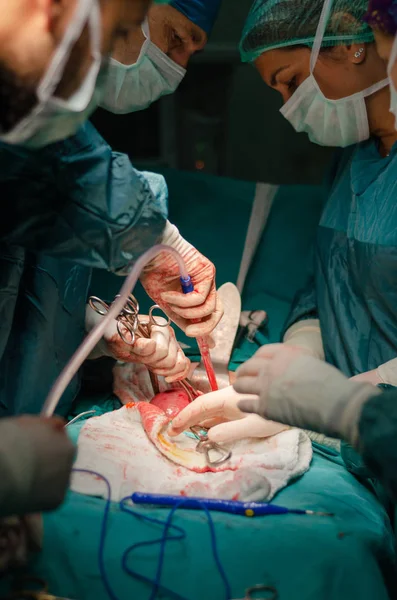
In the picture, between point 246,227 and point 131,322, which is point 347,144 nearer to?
point 246,227

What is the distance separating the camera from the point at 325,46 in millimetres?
2252

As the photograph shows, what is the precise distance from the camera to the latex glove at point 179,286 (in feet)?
6.30

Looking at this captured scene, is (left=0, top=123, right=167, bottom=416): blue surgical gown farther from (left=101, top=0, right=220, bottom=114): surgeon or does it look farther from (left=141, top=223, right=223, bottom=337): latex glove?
(left=101, top=0, right=220, bottom=114): surgeon

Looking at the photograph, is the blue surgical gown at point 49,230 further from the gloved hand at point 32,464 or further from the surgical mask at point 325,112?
the surgical mask at point 325,112

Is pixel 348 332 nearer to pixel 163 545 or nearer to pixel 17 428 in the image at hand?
pixel 163 545

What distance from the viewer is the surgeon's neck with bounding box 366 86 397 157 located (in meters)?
2.30

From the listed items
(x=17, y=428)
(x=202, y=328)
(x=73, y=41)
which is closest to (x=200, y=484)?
(x=202, y=328)

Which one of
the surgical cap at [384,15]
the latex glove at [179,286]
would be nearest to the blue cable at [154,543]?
the latex glove at [179,286]

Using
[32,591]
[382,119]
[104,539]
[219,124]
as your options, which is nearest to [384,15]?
[382,119]

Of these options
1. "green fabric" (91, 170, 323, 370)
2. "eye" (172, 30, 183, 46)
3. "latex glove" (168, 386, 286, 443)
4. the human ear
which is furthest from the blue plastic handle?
"eye" (172, 30, 183, 46)

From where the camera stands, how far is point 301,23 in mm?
2223

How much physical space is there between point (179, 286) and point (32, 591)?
1070mm

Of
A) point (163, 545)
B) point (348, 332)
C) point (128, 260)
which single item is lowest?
point (163, 545)

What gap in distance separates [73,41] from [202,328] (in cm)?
112
